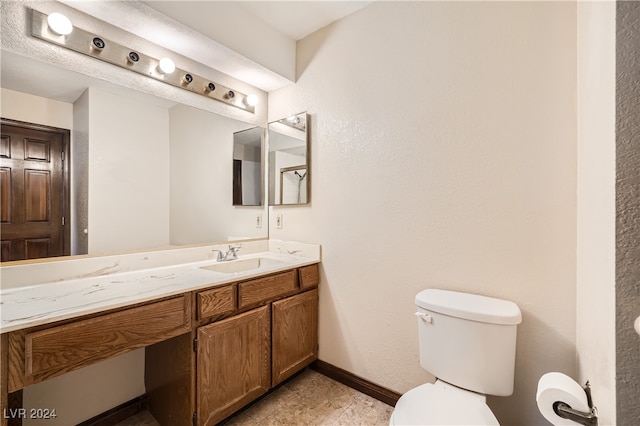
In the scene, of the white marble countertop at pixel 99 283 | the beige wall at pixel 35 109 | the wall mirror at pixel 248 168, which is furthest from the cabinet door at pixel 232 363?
the beige wall at pixel 35 109

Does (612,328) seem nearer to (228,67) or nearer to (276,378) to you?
(276,378)

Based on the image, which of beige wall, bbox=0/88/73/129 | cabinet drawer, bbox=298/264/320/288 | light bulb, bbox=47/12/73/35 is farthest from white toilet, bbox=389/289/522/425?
light bulb, bbox=47/12/73/35

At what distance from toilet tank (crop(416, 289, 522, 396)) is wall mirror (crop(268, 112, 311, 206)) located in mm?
1162

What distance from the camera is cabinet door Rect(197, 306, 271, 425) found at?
1351 millimetres

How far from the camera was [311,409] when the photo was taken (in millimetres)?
1630

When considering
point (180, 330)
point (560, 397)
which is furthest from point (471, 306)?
point (180, 330)

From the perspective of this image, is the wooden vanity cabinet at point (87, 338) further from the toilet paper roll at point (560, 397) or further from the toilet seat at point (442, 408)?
the toilet paper roll at point (560, 397)

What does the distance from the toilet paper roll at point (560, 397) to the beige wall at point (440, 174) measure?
52cm

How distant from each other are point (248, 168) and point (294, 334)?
1.31m

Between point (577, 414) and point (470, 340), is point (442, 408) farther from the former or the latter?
point (577, 414)

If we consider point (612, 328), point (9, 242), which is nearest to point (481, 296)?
point (612, 328)

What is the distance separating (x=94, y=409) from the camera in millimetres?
1447

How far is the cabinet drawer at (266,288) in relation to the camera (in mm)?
1521

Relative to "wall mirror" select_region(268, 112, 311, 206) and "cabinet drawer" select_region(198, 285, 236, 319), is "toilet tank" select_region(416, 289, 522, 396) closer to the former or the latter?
"cabinet drawer" select_region(198, 285, 236, 319)
